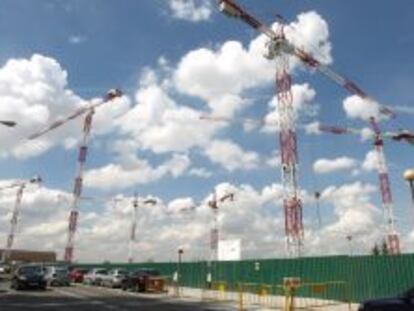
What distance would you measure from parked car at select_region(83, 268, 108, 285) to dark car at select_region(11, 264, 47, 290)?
15.7 m

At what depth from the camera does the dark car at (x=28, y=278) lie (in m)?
44.4

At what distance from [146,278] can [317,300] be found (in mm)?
16779

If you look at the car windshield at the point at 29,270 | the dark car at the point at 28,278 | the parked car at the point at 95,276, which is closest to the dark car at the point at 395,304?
the dark car at the point at 28,278

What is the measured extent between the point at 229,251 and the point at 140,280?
30.8ft

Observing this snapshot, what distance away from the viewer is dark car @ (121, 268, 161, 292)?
154ft

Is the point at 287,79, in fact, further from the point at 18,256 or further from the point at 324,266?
the point at 18,256

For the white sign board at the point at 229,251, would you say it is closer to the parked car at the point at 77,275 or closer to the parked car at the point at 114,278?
the parked car at the point at 114,278

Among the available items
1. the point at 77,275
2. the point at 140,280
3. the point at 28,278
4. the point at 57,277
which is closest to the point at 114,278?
the point at 57,277

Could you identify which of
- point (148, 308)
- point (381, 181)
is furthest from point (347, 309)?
point (381, 181)

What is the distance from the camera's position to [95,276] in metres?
62.9

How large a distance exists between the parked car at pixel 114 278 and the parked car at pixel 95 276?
1099 mm

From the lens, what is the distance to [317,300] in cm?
3353

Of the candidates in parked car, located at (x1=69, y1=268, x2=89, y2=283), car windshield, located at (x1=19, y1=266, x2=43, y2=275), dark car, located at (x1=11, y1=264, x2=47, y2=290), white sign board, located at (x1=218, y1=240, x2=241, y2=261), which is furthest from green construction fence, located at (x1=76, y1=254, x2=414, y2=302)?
parked car, located at (x1=69, y1=268, x2=89, y2=283)

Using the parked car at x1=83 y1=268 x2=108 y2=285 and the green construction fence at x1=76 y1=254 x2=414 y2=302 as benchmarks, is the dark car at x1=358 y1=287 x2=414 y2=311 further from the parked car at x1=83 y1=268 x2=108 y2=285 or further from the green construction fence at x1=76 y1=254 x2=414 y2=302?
the parked car at x1=83 y1=268 x2=108 y2=285
